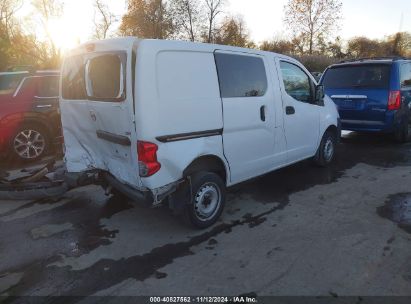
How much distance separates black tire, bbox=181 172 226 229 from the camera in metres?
3.82

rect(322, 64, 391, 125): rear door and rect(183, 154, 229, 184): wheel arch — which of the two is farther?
rect(322, 64, 391, 125): rear door

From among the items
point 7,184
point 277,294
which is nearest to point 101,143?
point 7,184

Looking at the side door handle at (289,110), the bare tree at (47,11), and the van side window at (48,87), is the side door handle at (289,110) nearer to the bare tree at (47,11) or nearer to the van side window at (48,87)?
the van side window at (48,87)

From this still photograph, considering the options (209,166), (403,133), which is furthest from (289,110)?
(403,133)

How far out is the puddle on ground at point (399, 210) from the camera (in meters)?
4.05

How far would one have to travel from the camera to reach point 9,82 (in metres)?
6.79

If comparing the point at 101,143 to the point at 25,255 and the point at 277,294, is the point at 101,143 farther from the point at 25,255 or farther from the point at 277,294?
the point at 277,294

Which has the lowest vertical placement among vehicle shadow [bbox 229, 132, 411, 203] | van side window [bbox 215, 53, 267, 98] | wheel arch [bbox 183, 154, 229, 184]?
vehicle shadow [bbox 229, 132, 411, 203]

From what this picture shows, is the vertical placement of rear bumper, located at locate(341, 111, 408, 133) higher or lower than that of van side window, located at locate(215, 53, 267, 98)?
lower

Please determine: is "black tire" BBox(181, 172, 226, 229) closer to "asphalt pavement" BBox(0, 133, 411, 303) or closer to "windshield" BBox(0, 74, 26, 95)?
"asphalt pavement" BBox(0, 133, 411, 303)

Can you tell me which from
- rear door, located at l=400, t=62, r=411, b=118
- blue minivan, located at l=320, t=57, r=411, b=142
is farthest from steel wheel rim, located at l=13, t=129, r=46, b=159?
rear door, located at l=400, t=62, r=411, b=118

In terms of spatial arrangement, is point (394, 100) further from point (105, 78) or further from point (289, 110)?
point (105, 78)

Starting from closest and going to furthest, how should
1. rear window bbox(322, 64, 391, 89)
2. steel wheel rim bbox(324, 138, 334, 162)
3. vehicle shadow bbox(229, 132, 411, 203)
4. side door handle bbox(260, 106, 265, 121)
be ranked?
side door handle bbox(260, 106, 265, 121)
vehicle shadow bbox(229, 132, 411, 203)
steel wheel rim bbox(324, 138, 334, 162)
rear window bbox(322, 64, 391, 89)

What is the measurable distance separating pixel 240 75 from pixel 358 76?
4.22 metres
